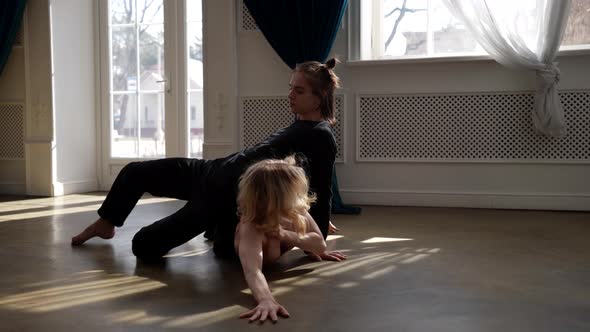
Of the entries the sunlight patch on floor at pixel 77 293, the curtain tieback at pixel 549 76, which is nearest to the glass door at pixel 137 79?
the curtain tieback at pixel 549 76

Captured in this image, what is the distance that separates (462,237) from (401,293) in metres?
1.25

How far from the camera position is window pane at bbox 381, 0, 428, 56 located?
489cm

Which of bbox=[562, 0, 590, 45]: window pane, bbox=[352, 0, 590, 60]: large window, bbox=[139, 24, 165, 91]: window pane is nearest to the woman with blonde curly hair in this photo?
bbox=[352, 0, 590, 60]: large window

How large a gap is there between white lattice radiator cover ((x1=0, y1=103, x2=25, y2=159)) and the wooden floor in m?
2.35

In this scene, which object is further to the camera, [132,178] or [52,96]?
[52,96]

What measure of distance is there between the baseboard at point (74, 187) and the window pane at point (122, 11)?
1584 millimetres

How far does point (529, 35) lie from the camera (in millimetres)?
4422

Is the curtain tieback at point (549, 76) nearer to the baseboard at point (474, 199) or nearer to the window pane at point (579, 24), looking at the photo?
the window pane at point (579, 24)

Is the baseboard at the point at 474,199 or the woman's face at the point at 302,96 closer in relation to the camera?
the woman's face at the point at 302,96

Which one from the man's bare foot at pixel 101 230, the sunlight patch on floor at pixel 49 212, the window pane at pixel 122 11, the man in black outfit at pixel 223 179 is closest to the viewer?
the man in black outfit at pixel 223 179

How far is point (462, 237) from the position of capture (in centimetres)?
317

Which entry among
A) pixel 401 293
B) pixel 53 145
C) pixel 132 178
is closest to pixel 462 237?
pixel 401 293

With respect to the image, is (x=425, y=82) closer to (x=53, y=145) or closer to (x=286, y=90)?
(x=286, y=90)

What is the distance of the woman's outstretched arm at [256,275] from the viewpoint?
1737 millimetres
